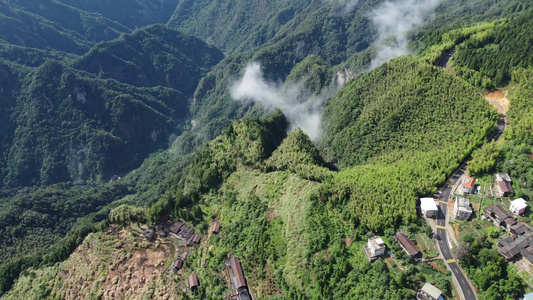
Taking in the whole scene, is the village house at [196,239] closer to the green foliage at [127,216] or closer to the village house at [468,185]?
the green foliage at [127,216]

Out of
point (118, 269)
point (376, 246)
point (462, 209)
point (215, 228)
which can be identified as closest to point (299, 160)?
point (215, 228)

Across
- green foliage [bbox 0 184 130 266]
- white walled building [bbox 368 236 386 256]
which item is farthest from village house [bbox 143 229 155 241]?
green foliage [bbox 0 184 130 266]

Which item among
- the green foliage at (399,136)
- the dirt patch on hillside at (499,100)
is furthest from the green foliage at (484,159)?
the dirt patch on hillside at (499,100)

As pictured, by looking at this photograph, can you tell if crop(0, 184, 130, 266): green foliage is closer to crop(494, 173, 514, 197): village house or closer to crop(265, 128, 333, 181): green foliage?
crop(265, 128, 333, 181): green foliage

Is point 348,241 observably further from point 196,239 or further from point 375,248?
point 196,239

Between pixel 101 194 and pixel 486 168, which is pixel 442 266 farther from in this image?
pixel 101 194
